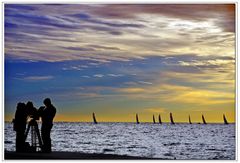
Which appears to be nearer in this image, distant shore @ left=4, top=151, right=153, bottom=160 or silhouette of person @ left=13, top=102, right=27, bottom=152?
distant shore @ left=4, top=151, right=153, bottom=160

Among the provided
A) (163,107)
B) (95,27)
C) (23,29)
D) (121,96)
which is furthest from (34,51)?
(163,107)

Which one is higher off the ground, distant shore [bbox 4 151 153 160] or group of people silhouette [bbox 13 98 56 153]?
group of people silhouette [bbox 13 98 56 153]

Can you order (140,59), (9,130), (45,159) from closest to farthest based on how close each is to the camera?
1. (45,159)
2. (9,130)
3. (140,59)

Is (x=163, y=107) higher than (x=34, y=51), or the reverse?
(x=34, y=51)

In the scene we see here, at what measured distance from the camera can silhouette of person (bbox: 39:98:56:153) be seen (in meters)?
6.96

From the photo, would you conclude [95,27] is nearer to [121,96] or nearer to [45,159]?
[121,96]

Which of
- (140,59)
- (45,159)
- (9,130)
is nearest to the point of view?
(45,159)

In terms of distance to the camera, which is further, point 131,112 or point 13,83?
point 131,112

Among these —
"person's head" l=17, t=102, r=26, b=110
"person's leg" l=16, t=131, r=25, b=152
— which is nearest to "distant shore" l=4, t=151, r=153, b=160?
"person's leg" l=16, t=131, r=25, b=152

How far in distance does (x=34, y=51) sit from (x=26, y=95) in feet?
1.92

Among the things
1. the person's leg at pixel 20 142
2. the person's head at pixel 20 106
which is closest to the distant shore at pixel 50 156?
the person's leg at pixel 20 142

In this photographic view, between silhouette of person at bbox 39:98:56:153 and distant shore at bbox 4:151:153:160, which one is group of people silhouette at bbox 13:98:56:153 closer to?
silhouette of person at bbox 39:98:56:153

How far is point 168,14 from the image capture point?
7309mm

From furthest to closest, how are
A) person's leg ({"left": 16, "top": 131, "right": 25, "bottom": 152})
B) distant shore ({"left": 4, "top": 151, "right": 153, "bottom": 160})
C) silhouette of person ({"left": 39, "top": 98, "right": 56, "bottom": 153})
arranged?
person's leg ({"left": 16, "top": 131, "right": 25, "bottom": 152}), silhouette of person ({"left": 39, "top": 98, "right": 56, "bottom": 153}), distant shore ({"left": 4, "top": 151, "right": 153, "bottom": 160})
